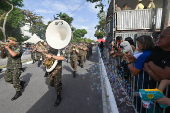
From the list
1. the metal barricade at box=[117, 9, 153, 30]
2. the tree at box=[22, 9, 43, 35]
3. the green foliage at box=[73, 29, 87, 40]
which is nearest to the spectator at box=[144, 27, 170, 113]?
the metal barricade at box=[117, 9, 153, 30]

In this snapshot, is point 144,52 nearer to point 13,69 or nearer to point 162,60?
point 162,60

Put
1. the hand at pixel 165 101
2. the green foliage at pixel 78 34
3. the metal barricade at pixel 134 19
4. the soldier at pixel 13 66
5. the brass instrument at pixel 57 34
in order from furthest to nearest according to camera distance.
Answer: the green foliage at pixel 78 34 → the metal barricade at pixel 134 19 → the soldier at pixel 13 66 → the brass instrument at pixel 57 34 → the hand at pixel 165 101

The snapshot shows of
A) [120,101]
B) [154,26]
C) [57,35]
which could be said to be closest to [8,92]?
[57,35]

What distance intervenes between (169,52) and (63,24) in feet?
7.44

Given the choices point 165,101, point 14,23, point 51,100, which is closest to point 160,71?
point 165,101

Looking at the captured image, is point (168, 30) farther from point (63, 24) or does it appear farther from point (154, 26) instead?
point (154, 26)

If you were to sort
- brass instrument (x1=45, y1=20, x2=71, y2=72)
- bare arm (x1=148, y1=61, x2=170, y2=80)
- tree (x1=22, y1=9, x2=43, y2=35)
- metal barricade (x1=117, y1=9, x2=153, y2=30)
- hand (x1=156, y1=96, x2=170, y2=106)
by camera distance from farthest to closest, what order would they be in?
tree (x1=22, y1=9, x2=43, y2=35)
metal barricade (x1=117, y1=9, x2=153, y2=30)
brass instrument (x1=45, y1=20, x2=71, y2=72)
bare arm (x1=148, y1=61, x2=170, y2=80)
hand (x1=156, y1=96, x2=170, y2=106)

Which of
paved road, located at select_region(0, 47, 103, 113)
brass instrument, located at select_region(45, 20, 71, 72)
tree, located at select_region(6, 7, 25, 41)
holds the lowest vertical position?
paved road, located at select_region(0, 47, 103, 113)

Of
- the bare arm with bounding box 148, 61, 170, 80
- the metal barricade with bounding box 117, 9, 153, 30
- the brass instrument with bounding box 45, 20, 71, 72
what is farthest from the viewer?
the metal barricade with bounding box 117, 9, 153, 30

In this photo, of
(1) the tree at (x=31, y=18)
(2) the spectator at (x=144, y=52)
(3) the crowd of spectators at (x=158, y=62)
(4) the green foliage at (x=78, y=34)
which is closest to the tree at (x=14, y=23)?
(1) the tree at (x=31, y=18)

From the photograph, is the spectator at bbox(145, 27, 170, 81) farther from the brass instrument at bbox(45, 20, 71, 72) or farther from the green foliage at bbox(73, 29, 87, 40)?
the green foliage at bbox(73, 29, 87, 40)

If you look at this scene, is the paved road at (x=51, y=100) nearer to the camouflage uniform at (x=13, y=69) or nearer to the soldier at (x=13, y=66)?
the soldier at (x=13, y=66)

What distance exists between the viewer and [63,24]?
97.7 inches

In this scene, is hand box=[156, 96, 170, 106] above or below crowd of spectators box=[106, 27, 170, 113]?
below
